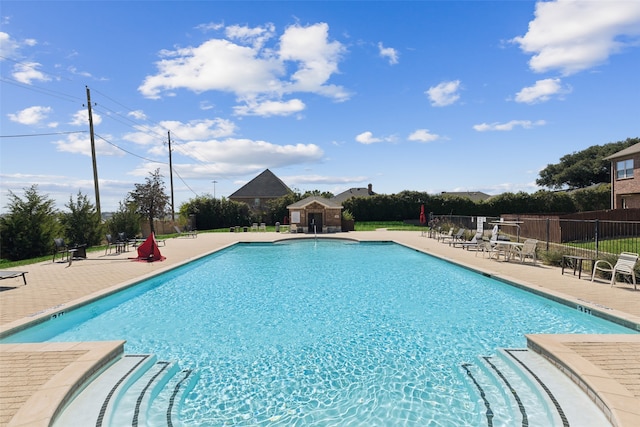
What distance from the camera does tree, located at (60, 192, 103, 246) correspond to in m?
17.5

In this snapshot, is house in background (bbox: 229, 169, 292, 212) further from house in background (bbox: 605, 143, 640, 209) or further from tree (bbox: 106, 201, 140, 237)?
house in background (bbox: 605, 143, 640, 209)

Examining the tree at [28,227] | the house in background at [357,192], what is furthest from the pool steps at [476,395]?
the house in background at [357,192]

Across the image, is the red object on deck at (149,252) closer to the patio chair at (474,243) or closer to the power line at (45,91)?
the power line at (45,91)

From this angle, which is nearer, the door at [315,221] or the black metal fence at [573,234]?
the black metal fence at [573,234]

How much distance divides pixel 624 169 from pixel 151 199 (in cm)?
3516

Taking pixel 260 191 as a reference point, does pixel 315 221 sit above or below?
below

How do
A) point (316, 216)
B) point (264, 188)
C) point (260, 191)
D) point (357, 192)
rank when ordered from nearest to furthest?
point (316, 216), point (260, 191), point (264, 188), point (357, 192)

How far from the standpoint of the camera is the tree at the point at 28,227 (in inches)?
578

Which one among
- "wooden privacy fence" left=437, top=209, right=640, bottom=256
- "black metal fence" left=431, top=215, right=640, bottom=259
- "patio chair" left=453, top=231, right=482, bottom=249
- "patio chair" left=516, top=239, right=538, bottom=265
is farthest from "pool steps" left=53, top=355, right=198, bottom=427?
"patio chair" left=453, top=231, right=482, bottom=249

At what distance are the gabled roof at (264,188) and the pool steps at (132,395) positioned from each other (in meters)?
45.1

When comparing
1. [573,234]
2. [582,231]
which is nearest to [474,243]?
[573,234]

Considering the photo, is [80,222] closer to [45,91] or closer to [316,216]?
[45,91]

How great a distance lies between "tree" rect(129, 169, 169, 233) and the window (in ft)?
113

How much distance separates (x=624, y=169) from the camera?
77.9 feet
